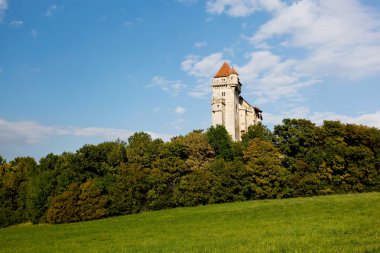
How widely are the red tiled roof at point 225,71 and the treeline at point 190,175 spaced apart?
153ft

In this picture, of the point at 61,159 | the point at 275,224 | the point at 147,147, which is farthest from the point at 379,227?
the point at 61,159

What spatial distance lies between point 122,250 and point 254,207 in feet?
76.3

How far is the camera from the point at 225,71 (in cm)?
11438

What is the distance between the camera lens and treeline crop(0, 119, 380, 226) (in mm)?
57250

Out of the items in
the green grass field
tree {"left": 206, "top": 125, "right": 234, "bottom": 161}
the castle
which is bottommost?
the green grass field

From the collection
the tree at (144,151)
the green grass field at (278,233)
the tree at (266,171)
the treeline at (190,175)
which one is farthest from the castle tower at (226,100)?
the green grass field at (278,233)

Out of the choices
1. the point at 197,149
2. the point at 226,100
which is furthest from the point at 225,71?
the point at 197,149

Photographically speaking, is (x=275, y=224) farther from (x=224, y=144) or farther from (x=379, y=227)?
(x=224, y=144)

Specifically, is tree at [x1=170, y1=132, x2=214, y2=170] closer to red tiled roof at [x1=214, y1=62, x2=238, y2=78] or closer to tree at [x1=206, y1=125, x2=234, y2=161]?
tree at [x1=206, y1=125, x2=234, y2=161]

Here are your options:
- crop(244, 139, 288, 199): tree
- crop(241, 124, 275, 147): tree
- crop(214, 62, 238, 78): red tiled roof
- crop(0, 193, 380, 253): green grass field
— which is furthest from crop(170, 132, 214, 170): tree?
crop(214, 62, 238, 78): red tiled roof

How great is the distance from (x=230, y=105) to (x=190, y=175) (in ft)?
168

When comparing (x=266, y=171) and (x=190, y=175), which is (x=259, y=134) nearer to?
(x=266, y=171)

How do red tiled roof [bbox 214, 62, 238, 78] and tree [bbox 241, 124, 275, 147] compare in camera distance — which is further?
red tiled roof [bbox 214, 62, 238, 78]

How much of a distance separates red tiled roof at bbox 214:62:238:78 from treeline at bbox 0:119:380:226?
46.7 metres
